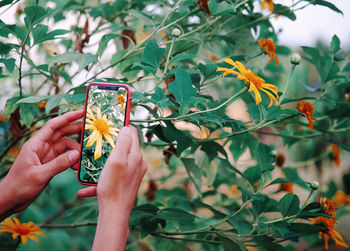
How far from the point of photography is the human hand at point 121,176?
46 cm

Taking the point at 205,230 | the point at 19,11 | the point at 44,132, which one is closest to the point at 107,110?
the point at 44,132

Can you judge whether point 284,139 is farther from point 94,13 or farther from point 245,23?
point 94,13

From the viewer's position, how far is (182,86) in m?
0.55

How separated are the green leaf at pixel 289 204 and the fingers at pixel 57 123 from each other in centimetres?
41

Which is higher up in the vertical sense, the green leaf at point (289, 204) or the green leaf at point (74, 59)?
the green leaf at point (74, 59)

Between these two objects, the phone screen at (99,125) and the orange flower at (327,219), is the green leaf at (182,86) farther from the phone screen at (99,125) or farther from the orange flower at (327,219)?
the orange flower at (327,219)

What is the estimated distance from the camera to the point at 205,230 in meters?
0.74

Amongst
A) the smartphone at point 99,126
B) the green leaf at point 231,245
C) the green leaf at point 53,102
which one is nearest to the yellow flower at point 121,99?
the smartphone at point 99,126

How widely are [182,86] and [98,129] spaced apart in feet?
0.53

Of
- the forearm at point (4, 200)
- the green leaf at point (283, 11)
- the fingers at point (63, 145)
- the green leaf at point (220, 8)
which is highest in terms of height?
the green leaf at point (220, 8)

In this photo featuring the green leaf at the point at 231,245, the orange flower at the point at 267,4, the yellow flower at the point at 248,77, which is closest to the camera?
the yellow flower at the point at 248,77

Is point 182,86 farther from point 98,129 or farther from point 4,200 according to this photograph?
point 4,200

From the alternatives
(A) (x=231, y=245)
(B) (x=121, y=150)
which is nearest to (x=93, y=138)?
(B) (x=121, y=150)

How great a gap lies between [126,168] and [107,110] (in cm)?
15
